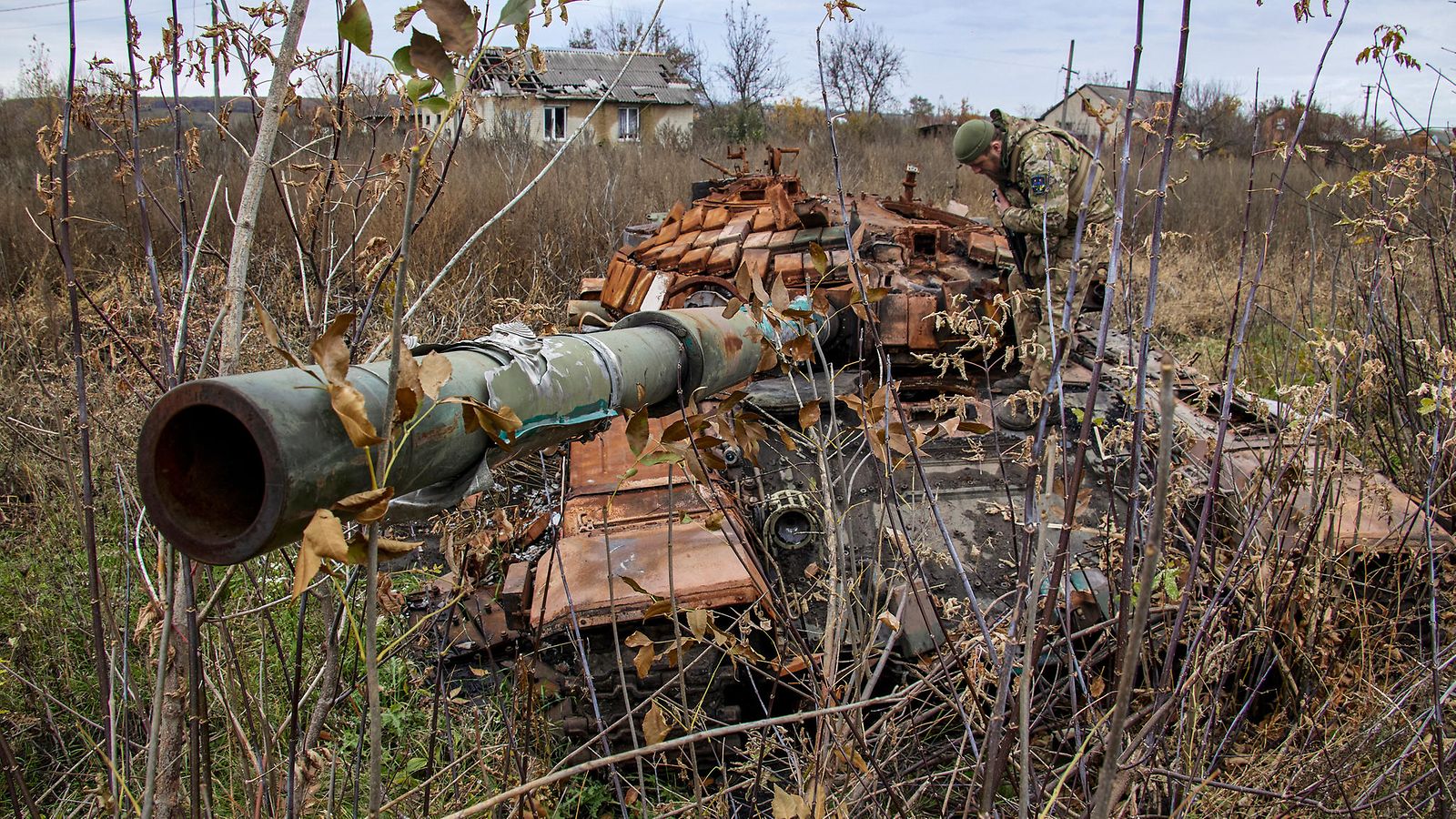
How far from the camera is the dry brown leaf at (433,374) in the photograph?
1.25 metres

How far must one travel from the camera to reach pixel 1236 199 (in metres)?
16.6

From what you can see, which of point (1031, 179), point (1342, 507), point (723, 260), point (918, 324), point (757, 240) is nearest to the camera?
point (1342, 507)

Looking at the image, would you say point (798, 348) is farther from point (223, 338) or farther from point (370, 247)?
point (223, 338)

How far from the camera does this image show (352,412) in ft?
3.73

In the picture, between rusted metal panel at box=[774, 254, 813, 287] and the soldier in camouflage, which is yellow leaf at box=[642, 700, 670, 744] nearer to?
rusted metal panel at box=[774, 254, 813, 287]

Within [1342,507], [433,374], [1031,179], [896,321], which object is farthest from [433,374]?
[1031,179]

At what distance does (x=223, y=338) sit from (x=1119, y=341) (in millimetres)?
5920

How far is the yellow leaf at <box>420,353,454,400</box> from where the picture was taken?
1.25m

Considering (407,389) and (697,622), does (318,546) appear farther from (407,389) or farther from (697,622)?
(697,622)

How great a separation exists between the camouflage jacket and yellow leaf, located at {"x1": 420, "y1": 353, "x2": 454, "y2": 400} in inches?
194

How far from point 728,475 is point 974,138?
3.40 m

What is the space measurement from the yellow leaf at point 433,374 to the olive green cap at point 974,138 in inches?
221

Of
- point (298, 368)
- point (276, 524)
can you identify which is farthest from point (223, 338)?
point (276, 524)

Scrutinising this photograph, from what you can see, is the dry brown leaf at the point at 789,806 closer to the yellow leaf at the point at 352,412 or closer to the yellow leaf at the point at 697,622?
the yellow leaf at the point at 697,622
